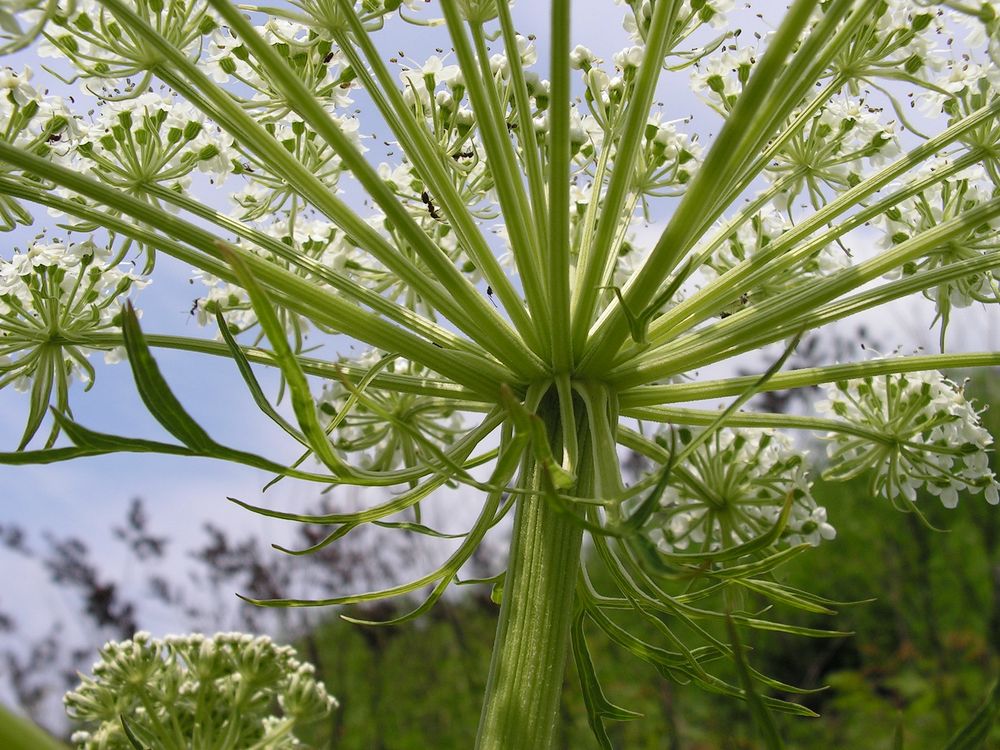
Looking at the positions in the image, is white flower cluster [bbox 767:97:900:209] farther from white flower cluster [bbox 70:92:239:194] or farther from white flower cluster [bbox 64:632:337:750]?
white flower cluster [bbox 64:632:337:750]

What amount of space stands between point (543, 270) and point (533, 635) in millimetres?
1199

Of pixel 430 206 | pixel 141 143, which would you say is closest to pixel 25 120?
pixel 141 143

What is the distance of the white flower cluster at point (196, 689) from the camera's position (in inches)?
167

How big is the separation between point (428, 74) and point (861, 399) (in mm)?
2482

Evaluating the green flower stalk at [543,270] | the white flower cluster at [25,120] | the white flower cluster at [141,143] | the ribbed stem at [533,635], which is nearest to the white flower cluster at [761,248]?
the green flower stalk at [543,270]

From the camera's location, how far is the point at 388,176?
4570mm

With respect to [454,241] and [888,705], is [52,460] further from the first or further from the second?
[888,705]

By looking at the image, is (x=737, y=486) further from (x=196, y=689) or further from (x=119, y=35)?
(x=119, y=35)

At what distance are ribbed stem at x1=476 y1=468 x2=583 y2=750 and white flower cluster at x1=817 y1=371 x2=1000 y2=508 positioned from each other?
1794 millimetres

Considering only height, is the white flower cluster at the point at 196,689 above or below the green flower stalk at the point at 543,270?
below

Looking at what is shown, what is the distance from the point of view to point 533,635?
271 cm

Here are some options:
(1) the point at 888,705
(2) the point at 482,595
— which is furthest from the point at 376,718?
(1) the point at 888,705

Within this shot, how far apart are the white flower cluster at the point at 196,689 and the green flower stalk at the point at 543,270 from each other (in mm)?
157

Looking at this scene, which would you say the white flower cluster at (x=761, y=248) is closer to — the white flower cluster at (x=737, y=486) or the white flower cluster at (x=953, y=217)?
the white flower cluster at (x=953, y=217)
